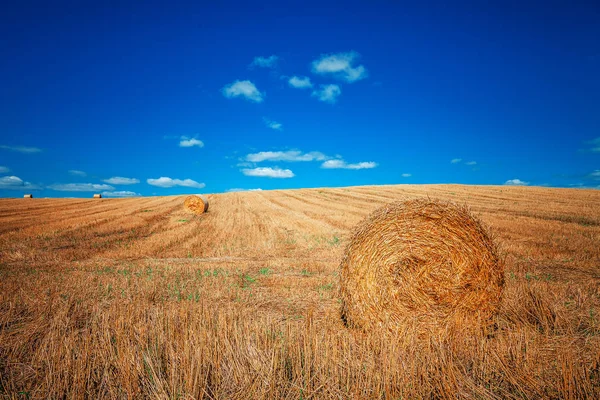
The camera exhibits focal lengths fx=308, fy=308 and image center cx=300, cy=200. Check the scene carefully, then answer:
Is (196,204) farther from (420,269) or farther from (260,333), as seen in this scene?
(260,333)

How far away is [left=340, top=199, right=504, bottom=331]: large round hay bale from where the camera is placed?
4453 millimetres

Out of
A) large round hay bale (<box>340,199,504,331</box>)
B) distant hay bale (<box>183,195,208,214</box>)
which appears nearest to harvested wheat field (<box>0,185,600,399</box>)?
large round hay bale (<box>340,199,504,331</box>)

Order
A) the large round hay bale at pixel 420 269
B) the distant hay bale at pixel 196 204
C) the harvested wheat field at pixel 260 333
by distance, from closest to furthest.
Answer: the harvested wheat field at pixel 260 333 < the large round hay bale at pixel 420 269 < the distant hay bale at pixel 196 204

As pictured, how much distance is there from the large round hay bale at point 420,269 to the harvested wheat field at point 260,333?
0.22 meters

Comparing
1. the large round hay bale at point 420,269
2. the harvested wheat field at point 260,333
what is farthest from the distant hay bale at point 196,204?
the large round hay bale at point 420,269

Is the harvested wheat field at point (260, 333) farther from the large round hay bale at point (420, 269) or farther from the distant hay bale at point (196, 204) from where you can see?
the distant hay bale at point (196, 204)

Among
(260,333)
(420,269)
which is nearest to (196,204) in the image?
(420,269)

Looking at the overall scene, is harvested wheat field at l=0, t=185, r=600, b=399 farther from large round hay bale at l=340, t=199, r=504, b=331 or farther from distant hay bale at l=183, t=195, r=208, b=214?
distant hay bale at l=183, t=195, r=208, b=214

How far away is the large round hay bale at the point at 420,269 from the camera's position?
14.6ft

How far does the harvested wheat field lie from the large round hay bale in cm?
22

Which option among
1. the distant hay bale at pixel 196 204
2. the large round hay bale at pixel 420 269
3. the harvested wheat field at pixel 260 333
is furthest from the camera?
the distant hay bale at pixel 196 204

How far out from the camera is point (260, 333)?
11.3 feet

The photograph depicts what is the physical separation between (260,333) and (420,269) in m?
2.60

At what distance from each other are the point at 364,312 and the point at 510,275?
432cm
